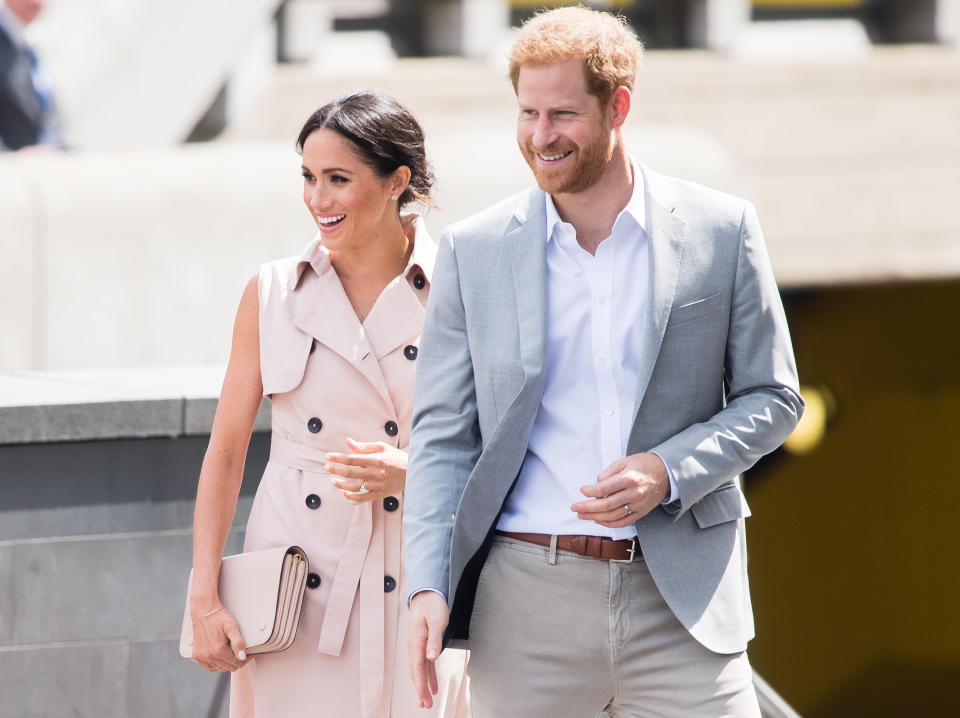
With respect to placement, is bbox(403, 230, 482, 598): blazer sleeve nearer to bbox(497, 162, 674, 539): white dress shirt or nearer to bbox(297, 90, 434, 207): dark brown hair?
bbox(497, 162, 674, 539): white dress shirt

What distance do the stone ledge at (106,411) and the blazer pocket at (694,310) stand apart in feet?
6.21

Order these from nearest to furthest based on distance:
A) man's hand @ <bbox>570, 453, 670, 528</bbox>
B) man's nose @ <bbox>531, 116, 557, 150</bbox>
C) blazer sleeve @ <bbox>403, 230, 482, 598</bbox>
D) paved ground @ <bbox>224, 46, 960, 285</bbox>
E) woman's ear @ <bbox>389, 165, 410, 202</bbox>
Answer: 1. man's hand @ <bbox>570, 453, 670, 528</bbox>
2. man's nose @ <bbox>531, 116, 557, 150</bbox>
3. blazer sleeve @ <bbox>403, 230, 482, 598</bbox>
4. woman's ear @ <bbox>389, 165, 410, 202</bbox>
5. paved ground @ <bbox>224, 46, 960, 285</bbox>

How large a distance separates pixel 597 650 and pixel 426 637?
0.33 metres

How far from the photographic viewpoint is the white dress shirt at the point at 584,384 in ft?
8.78

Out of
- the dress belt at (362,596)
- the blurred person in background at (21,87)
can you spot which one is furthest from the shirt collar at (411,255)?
the blurred person in background at (21,87)

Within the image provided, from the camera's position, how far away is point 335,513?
10.8 feet

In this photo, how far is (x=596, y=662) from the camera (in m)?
2.68

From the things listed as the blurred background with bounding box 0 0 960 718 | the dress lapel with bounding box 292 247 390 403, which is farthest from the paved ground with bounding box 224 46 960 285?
the dress lapel with bounding box 292 247 390 403

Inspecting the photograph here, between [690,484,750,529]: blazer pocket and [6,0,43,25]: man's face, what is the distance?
5.98 m

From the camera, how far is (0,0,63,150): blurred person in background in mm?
7469

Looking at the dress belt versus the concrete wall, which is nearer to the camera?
the dress belt

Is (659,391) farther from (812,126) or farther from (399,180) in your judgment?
(812,126)

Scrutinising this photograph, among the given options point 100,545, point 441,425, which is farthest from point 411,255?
point 100,545

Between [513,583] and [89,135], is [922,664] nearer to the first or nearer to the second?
[89,135]
